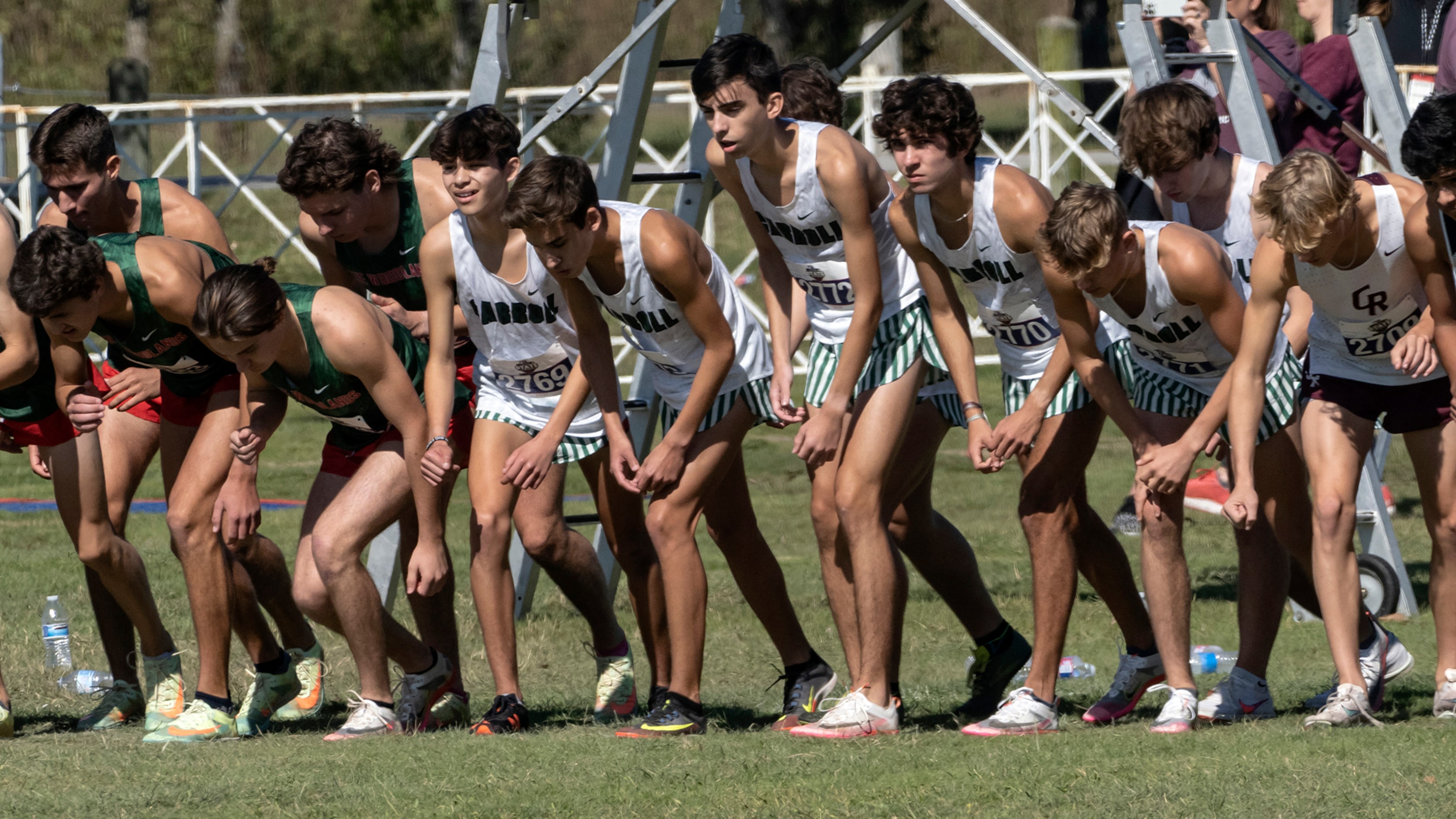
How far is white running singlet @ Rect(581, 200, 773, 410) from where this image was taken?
5.64m

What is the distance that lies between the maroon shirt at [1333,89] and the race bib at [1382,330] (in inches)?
112

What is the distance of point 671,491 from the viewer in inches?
224

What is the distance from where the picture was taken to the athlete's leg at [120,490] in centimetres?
655

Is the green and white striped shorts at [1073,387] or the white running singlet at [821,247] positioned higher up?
the white running singlet at [821,247]

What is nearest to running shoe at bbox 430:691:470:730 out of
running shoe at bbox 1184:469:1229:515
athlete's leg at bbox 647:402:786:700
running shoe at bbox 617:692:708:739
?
running shoe at bbox 617:692:708:739

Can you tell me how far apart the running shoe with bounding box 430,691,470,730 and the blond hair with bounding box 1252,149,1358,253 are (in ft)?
10.1

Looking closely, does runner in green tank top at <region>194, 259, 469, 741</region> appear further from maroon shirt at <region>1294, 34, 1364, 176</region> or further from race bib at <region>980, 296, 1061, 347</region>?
maroon shirt at <region>1294, 34, 1364, 176</region>

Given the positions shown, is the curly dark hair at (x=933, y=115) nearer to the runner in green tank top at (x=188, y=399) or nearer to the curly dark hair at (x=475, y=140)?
the curly dark hair at (x=475, y=140)

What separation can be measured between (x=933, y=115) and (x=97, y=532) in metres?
3.12

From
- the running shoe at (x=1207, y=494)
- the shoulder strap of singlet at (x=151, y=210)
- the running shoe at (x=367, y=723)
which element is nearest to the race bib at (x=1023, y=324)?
the running shoe at (x=367, y=723)

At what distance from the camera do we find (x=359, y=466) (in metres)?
6.16

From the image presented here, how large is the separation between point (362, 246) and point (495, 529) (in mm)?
1267

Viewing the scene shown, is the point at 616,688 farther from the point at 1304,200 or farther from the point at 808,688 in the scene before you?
the point at 1304,200

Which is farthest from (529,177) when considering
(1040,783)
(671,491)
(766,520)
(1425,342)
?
(766,520)
